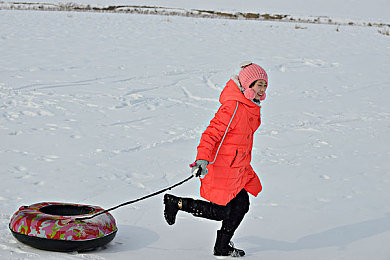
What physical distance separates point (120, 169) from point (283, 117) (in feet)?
10.6

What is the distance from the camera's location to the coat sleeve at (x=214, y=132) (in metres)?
3.14

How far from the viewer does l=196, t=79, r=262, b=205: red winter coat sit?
326 cm

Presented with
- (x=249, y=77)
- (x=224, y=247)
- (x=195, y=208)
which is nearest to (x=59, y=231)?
(x=195, y=208)

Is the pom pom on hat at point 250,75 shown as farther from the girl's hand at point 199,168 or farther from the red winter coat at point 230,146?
the girl's hand at point 199,168

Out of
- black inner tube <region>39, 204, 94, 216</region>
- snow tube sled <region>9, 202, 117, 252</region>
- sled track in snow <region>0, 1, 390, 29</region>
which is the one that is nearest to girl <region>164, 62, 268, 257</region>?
snow tube sled <region>9, 202, 117, 252</region>

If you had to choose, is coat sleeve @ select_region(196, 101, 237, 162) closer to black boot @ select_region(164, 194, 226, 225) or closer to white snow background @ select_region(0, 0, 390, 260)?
black boot @ select_region(164, 194, 226, 225)

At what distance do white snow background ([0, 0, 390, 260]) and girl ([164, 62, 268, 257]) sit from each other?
10.9 inches

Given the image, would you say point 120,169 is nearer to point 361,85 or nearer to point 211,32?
point 361,85

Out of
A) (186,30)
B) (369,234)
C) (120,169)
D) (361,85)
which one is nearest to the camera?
(369,234)

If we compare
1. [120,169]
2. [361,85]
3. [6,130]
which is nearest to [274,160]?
[120,169]

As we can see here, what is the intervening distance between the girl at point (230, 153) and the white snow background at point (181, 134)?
278 mm

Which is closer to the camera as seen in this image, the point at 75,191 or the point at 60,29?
the point at 75,191

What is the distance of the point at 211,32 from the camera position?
1527 cm

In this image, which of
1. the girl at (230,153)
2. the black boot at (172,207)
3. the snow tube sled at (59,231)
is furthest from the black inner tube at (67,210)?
the girl at (230,153)
